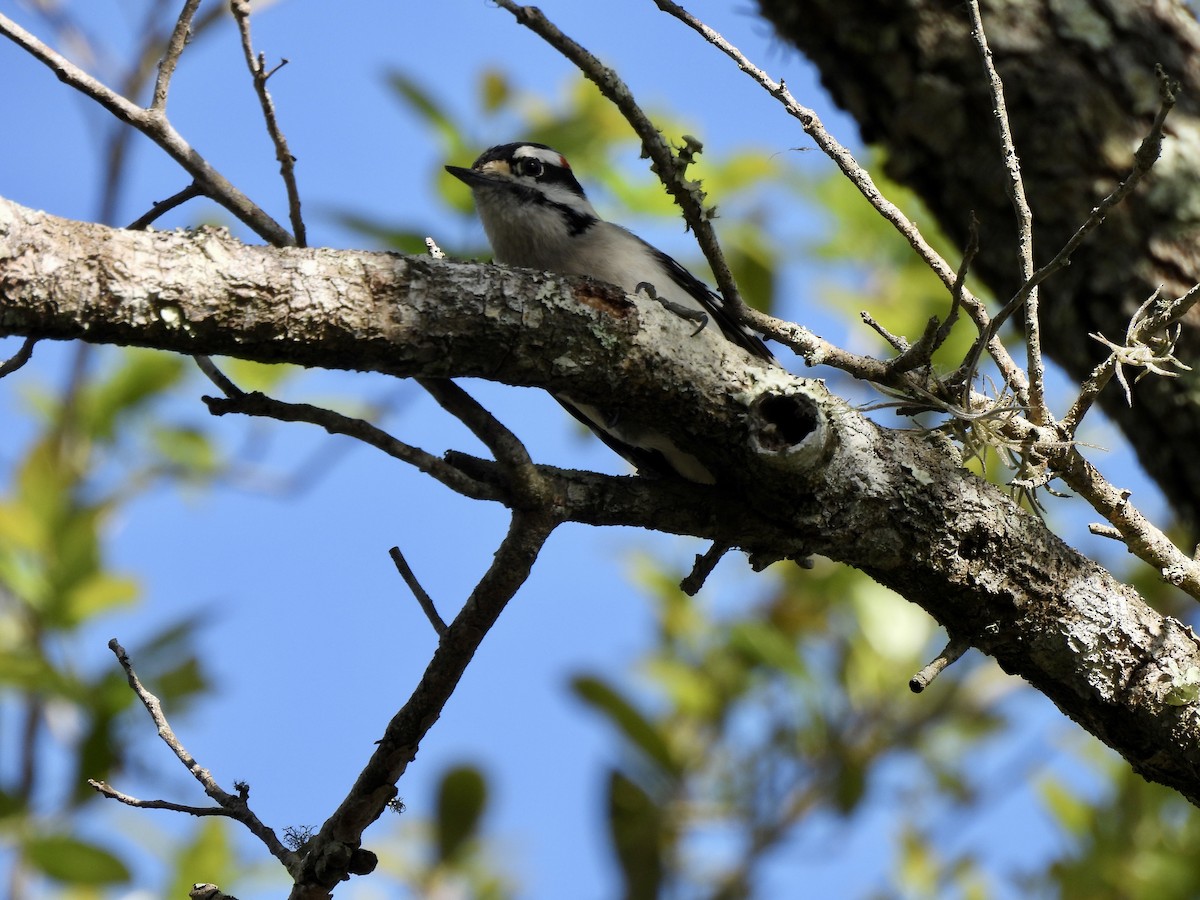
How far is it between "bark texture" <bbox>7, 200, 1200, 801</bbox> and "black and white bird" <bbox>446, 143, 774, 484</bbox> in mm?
861

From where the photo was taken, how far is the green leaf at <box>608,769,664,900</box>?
4.45m

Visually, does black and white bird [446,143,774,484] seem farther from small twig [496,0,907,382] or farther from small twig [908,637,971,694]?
small twig [908,637,971,694]

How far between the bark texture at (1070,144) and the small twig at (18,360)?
283 centimetres

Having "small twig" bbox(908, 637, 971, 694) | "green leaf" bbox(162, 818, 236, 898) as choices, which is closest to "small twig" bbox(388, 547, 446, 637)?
"small twig" bbox(908, 637, 971, 694)

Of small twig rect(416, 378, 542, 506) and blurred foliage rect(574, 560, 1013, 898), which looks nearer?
small twig rect(416, 378, 542, 506)

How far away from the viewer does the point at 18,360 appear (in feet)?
7.36

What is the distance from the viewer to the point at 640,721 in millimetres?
5168

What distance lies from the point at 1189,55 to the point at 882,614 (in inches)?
Answer: 101

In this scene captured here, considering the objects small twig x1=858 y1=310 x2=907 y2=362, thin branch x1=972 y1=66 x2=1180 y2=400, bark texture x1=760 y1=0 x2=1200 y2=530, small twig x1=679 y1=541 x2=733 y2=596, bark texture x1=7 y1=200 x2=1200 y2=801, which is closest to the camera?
bark texture x1=7 y1=200 x2=1200 y2=801

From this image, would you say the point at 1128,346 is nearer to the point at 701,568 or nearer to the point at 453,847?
the point at 701,568

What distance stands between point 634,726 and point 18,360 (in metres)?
3.42

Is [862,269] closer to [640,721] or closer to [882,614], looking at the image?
[882,614]

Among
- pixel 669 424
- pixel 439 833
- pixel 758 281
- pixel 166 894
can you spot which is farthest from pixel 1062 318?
pixel 166 894

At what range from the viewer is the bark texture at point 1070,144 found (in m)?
3.86
